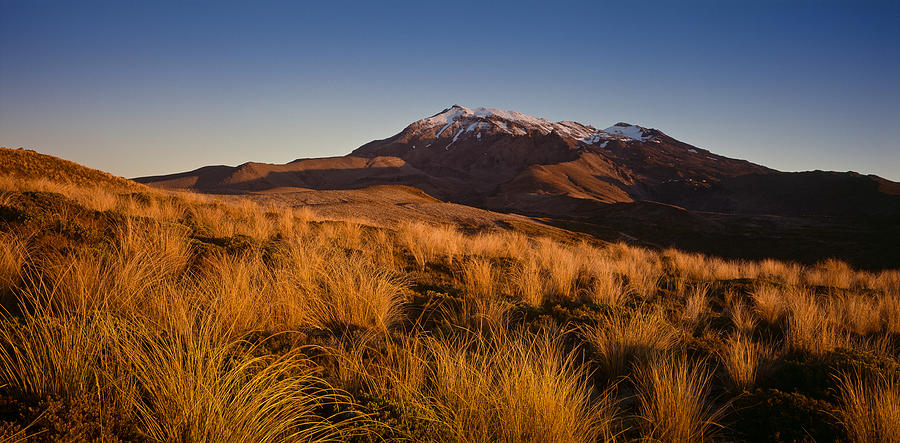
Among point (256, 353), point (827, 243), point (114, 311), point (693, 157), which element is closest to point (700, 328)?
point (256, 353)

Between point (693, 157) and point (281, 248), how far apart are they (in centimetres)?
15492

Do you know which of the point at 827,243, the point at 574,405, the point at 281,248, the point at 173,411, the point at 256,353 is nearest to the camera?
the point at 173,411

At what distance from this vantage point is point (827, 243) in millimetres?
28125

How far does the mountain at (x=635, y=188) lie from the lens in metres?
31.1

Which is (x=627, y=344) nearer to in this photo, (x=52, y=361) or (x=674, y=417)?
(x=674, y=417)

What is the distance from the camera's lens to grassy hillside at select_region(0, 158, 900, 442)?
1.85 m

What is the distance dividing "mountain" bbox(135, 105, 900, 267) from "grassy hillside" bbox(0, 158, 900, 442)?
910 inches

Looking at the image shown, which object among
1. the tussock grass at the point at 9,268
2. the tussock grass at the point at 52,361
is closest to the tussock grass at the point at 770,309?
the tussock grass at the point at 52,361

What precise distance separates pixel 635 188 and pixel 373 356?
356 ft

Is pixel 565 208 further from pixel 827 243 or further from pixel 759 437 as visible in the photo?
pixel 759 437

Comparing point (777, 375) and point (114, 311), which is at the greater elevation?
point (114, 311)

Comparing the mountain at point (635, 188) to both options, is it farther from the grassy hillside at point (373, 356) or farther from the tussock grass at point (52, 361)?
the tussock grass at point (52, 361)

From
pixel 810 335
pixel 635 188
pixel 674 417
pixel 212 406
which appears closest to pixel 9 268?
pixel 212 406

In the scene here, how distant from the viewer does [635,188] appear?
99812 mm
